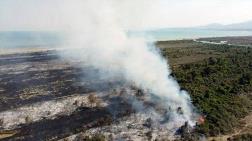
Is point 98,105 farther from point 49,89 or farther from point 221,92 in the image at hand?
→ point 221,92

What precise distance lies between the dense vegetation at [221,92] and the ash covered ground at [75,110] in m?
4.70

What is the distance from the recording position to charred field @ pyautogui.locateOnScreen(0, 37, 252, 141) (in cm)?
3619

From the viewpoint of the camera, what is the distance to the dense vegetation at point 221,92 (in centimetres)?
3835

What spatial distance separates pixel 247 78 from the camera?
57.8 metres

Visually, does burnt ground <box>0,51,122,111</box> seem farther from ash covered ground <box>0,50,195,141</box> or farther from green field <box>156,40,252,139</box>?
green field <box>156,40,252,139</box>

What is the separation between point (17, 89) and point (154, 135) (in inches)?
1105

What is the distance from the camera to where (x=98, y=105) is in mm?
46531

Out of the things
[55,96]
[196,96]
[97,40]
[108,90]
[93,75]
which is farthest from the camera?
[97,40]

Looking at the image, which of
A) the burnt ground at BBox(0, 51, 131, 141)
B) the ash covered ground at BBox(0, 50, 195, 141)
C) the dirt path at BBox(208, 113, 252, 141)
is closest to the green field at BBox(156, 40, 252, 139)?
the dirt path at BBox(208, 113, 252, 141)

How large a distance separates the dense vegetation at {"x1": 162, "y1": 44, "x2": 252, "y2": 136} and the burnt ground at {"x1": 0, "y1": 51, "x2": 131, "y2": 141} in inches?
373

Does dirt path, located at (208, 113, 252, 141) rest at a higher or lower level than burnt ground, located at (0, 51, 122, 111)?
lower

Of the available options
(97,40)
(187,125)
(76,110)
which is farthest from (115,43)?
(187,125)

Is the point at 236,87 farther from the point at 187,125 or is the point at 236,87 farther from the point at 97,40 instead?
the point at 97,40

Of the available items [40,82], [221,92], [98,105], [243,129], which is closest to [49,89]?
[40,82]
